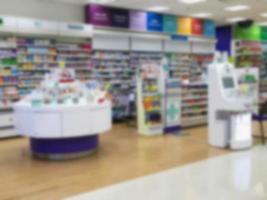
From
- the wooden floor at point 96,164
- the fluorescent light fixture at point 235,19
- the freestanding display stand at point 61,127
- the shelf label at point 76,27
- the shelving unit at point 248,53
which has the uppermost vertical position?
the fluorescent light fixture at point 235,19

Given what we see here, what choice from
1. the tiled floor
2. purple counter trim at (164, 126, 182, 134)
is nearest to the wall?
purple counter trim at (164, 126, 182, 134)

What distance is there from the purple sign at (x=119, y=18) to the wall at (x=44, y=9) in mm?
931

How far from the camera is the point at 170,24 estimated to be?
36.2ft

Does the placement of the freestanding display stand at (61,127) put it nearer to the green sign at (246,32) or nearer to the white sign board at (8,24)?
the white sign board at (8,24)

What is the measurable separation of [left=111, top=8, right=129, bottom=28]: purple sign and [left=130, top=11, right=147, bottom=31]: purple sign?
20cm

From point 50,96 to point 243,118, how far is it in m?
3.64

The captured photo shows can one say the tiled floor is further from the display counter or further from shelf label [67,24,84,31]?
shelf label [67,24,84,31]

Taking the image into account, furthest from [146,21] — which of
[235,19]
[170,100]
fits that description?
[235,19]

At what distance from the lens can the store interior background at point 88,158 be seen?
439 cm

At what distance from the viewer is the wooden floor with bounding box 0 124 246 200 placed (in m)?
4.28

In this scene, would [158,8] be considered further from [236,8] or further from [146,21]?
[236,8]

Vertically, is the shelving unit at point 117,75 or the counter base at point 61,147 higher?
the shelving unit at point 117,75

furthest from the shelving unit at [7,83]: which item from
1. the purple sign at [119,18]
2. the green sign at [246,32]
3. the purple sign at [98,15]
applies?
the green sign at [246,32]

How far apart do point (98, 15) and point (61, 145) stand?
15.8 feet
